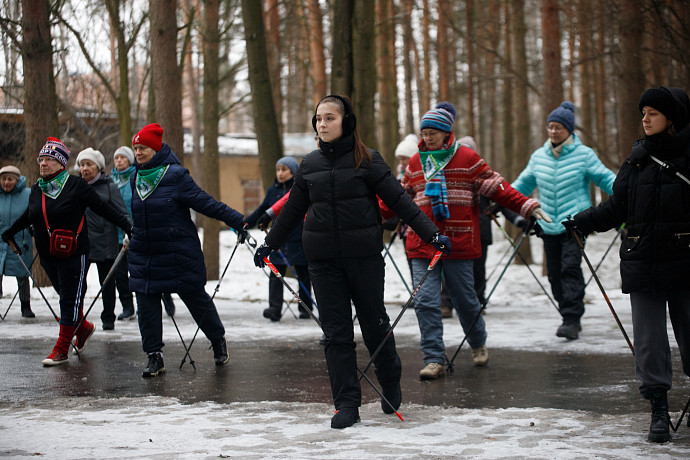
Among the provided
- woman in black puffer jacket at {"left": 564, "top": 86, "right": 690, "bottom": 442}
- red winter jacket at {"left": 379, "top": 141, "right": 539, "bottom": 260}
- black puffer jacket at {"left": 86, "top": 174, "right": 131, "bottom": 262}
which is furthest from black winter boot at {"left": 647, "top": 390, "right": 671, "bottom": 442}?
black puffer jacket at {"left": 86, "top": 174, "right": 131, "bottom": 262}

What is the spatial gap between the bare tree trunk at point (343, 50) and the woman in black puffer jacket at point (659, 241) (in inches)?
333

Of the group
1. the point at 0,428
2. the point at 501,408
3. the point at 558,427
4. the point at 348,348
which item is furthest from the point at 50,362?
the point at 558,427

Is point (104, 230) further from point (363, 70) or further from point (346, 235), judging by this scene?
point (346, 235)

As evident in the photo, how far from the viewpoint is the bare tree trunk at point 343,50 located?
1305cm

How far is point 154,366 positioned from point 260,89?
7.81 metres

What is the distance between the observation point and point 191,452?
4.52 m

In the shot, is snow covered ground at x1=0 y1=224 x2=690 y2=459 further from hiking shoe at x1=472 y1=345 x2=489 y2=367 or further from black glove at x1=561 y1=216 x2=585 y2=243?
hiking shoe at x1=472 y1=345 x2=489 y2=367

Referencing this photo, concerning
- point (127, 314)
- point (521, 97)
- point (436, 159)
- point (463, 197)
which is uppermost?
point (521, 97)

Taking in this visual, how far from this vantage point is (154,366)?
276 inches

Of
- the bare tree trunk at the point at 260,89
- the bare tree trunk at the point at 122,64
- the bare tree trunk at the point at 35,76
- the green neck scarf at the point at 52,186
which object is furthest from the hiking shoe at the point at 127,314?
the bare tree trunk at the point at 122,64

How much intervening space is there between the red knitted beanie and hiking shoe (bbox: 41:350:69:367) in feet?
6.89

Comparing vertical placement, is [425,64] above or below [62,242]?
above

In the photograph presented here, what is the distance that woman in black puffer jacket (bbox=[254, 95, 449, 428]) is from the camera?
5215mm

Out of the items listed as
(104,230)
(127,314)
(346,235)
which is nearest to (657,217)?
(346,235)
